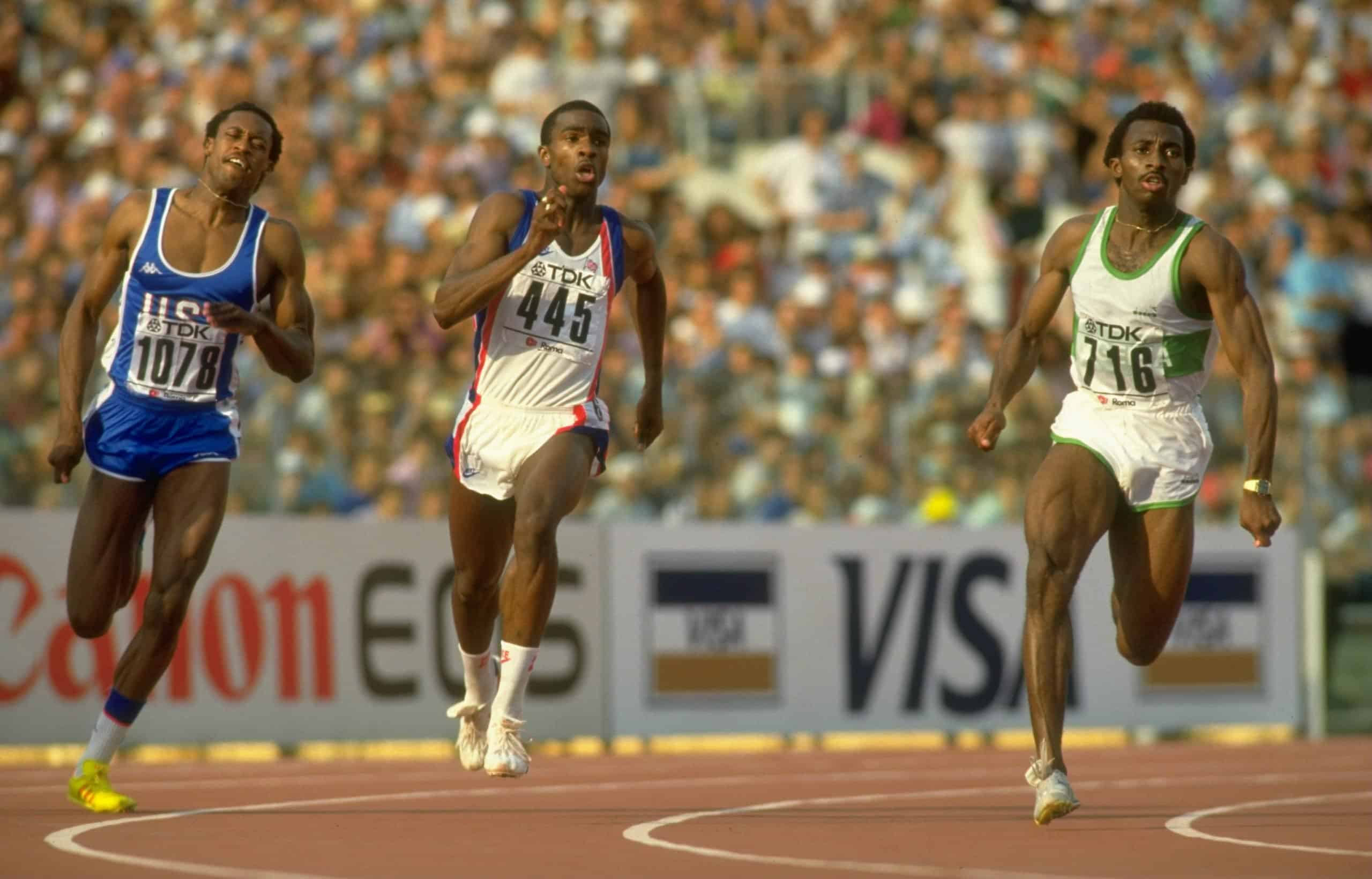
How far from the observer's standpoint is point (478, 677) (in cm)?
1094

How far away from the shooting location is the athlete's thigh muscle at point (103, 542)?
1015 centimetres

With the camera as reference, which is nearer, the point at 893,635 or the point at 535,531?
the point at 535,531

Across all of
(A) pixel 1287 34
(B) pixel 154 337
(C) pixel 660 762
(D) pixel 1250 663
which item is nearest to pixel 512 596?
(B) pixel 154 337

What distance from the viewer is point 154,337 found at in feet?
33.6

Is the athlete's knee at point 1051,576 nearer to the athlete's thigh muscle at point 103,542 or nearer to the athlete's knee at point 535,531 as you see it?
the athlete's knee at point 535,531

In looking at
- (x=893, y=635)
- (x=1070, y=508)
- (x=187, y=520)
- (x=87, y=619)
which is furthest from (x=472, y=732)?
(x=893, y=635)

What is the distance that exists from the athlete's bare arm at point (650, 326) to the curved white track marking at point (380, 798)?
6.59 feet

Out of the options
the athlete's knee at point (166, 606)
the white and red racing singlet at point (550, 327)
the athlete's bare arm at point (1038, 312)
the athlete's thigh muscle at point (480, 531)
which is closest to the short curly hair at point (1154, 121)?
the athlete's bare arm at point (1038, 312)

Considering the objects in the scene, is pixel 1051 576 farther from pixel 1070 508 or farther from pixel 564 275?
pixel 564 275

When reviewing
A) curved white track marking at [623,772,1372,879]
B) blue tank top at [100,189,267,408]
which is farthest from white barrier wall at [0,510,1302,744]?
blue tank top at [100,189,267,408]

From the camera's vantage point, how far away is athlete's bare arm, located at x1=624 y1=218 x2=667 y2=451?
10852 millimetres

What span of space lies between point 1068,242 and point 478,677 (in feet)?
10.9

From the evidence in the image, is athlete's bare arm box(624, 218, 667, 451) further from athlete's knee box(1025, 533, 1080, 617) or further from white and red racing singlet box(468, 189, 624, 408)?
athlete's knee box(1025, 533, 1080, 617)

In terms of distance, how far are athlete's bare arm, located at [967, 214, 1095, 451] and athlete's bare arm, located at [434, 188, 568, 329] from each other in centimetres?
193
